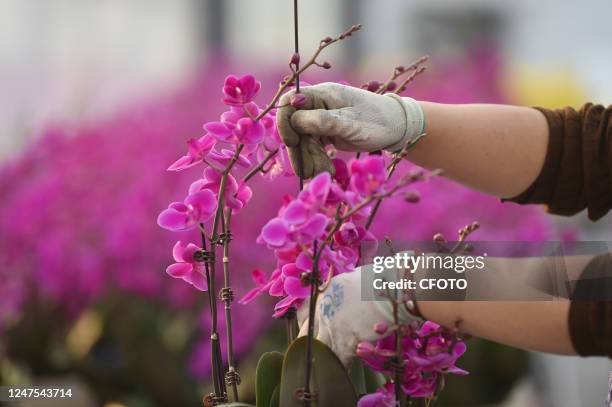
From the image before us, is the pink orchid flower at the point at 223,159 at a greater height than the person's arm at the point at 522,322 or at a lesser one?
greater

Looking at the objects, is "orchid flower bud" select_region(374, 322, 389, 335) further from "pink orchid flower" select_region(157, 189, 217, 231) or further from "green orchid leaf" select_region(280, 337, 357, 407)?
"pink orchid flower" select_region(157, 189, 217, 231)

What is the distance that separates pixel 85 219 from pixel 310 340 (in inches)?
61.1

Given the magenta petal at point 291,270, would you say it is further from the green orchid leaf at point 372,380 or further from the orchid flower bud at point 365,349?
the green orchid leaf at point 372,380

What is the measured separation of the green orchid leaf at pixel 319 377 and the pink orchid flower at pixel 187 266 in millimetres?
140

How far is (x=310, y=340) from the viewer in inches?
30.7

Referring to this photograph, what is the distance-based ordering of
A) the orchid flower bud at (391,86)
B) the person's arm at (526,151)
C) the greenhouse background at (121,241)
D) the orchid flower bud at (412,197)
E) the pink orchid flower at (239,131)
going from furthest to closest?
the greenhouse background at (121,241), the person's arm at (526,151), the orchid flower bud at (391,86), the pink orchid flower at (239,131), the orchid flower bud at (412,197)

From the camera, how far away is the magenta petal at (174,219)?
32.7 inches

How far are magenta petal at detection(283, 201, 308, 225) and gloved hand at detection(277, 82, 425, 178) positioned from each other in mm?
117

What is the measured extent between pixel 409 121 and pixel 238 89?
0.27 m

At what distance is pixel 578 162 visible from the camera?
45.4 inches

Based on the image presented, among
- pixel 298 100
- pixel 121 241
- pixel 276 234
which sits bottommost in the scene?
pixel 121 241

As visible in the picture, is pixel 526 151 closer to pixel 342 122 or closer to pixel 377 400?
pixel 342 122

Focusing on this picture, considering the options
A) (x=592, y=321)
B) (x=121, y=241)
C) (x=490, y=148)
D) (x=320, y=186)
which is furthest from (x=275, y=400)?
(x=121, y=241)

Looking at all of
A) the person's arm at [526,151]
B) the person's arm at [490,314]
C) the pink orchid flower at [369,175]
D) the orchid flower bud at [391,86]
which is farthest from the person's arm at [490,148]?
the pink orchid flower at [369,175]
